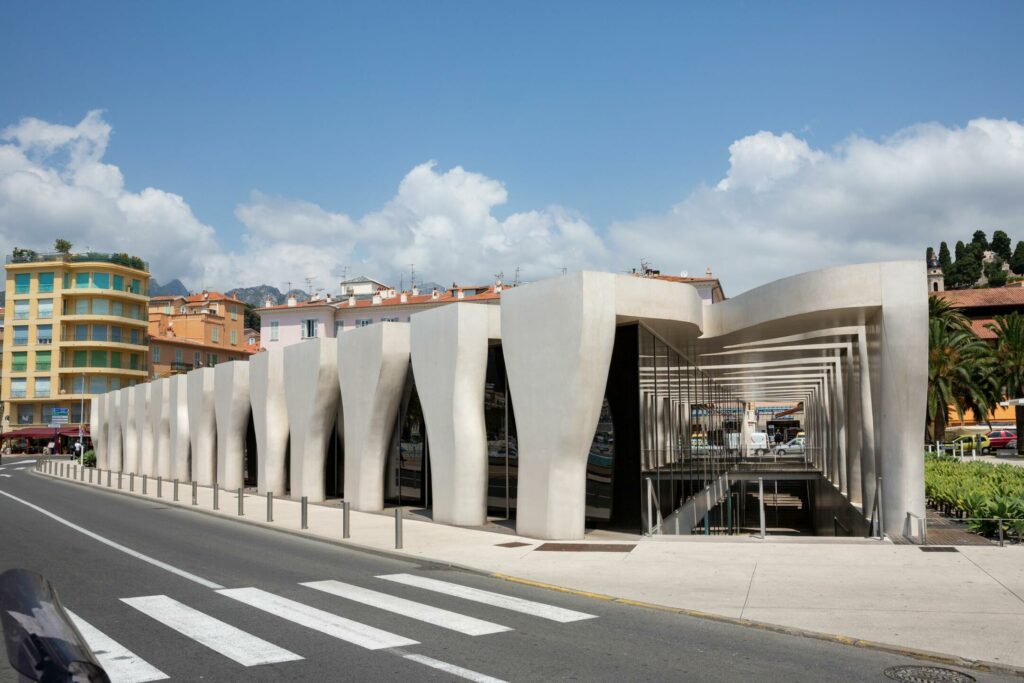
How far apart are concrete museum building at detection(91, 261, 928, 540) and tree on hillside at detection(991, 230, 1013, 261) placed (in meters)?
177

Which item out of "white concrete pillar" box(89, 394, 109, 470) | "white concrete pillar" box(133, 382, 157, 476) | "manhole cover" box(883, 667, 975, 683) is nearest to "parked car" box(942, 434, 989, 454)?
"white concrete pillar" box(133, 382, 157, 476)

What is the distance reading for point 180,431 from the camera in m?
43.8

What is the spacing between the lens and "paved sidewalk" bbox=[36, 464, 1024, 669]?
9070mm

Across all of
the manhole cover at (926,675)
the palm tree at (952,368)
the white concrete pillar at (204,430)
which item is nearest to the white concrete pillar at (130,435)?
the white concrete pillar at (204,430)

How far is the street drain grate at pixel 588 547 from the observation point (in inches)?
612

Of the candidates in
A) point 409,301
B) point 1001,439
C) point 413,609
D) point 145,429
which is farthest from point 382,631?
point 409,301

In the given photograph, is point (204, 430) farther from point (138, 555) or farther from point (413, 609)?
point (413, 609)

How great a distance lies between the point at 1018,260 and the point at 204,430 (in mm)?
178210

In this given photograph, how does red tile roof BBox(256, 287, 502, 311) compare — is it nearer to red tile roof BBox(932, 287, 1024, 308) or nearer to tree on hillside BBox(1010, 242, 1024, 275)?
red tile roof BBox(932, 287, 1024, 308)

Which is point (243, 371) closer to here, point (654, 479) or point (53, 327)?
point (654, 479)

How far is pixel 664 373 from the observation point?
2288cm

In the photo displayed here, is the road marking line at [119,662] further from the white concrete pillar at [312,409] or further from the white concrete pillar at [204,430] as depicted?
the white concrete pillar at [204,430]

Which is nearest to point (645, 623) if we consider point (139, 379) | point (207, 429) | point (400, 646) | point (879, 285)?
point (400, 646)

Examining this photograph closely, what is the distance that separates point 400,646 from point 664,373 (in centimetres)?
1552
